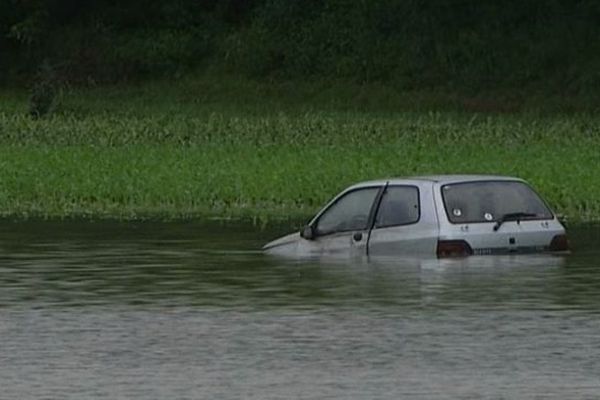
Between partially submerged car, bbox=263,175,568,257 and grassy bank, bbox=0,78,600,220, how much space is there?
25.7ft

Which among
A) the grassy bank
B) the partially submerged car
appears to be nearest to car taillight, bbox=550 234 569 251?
the partially submerged car

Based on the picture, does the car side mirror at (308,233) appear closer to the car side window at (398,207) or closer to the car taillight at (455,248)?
the car side window at (398,207)

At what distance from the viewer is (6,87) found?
7150cm

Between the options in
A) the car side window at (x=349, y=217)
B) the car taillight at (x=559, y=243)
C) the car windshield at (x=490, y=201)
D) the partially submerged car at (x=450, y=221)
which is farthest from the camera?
the car side window at (x=349, y=217)

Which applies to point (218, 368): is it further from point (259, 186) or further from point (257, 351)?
point (259, 186)

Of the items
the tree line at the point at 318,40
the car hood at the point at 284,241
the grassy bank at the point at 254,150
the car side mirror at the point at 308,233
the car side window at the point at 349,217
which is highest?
the tree line at the point at 318,40

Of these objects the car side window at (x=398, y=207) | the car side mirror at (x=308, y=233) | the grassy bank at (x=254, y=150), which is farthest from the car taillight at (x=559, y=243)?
the grassy bank at (x=254, y=150)

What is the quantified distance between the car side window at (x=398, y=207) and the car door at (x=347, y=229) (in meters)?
0.11

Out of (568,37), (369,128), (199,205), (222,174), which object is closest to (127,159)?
(222,174)

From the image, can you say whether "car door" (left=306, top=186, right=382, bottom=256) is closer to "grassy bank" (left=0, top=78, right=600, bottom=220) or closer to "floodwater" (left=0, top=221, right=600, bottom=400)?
"floodwater" (left=0, top=221, right=600, bottom=400)

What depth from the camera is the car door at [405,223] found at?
25688 mm

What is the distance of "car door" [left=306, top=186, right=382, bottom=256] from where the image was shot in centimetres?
2688

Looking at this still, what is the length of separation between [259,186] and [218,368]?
20936mm

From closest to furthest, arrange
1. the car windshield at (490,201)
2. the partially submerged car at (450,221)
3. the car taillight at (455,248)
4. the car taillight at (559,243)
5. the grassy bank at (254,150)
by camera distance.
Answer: the car taillight at (455,248) → the partially submerged car at (450,221) → the car windshield at (490,201) → the car taillight at (559,243) → the grassy bank at (254,150)
